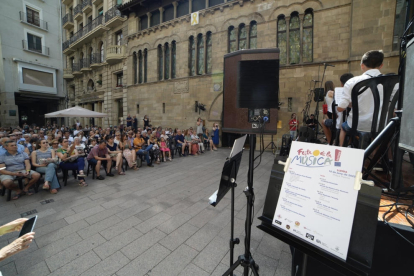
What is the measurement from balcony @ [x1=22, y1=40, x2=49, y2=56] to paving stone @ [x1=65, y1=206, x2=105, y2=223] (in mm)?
28252

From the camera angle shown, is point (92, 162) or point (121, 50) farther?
point (121, 50)

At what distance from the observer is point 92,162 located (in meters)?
5.63

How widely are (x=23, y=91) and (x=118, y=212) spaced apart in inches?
1067

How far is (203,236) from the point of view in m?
2.73

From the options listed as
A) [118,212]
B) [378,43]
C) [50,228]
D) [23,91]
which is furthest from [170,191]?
[23,91]

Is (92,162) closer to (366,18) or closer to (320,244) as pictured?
(320,244)

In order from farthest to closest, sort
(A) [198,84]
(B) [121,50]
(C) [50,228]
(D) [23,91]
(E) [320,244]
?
(D) [23,91] → (B) [121,50] → (A) [198,84] → (C) [50,228] → (E) [320,244]

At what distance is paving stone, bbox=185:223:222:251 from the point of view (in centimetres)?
253

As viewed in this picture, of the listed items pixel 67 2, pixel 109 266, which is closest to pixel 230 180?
pixel 109 266

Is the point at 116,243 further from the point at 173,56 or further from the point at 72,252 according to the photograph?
the point at 173,56

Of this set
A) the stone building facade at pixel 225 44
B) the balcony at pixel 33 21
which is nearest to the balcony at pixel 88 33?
the balcony at pixel 33 21

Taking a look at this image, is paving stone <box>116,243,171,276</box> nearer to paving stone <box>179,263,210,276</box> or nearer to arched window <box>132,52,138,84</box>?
paving stone <box>179,263,210,276</box>

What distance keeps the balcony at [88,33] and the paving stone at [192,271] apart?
22.9m

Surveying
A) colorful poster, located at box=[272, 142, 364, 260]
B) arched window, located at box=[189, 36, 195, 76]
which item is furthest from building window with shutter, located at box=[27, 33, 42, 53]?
colorful poster, located at box=[272, 142, 364, 260]
